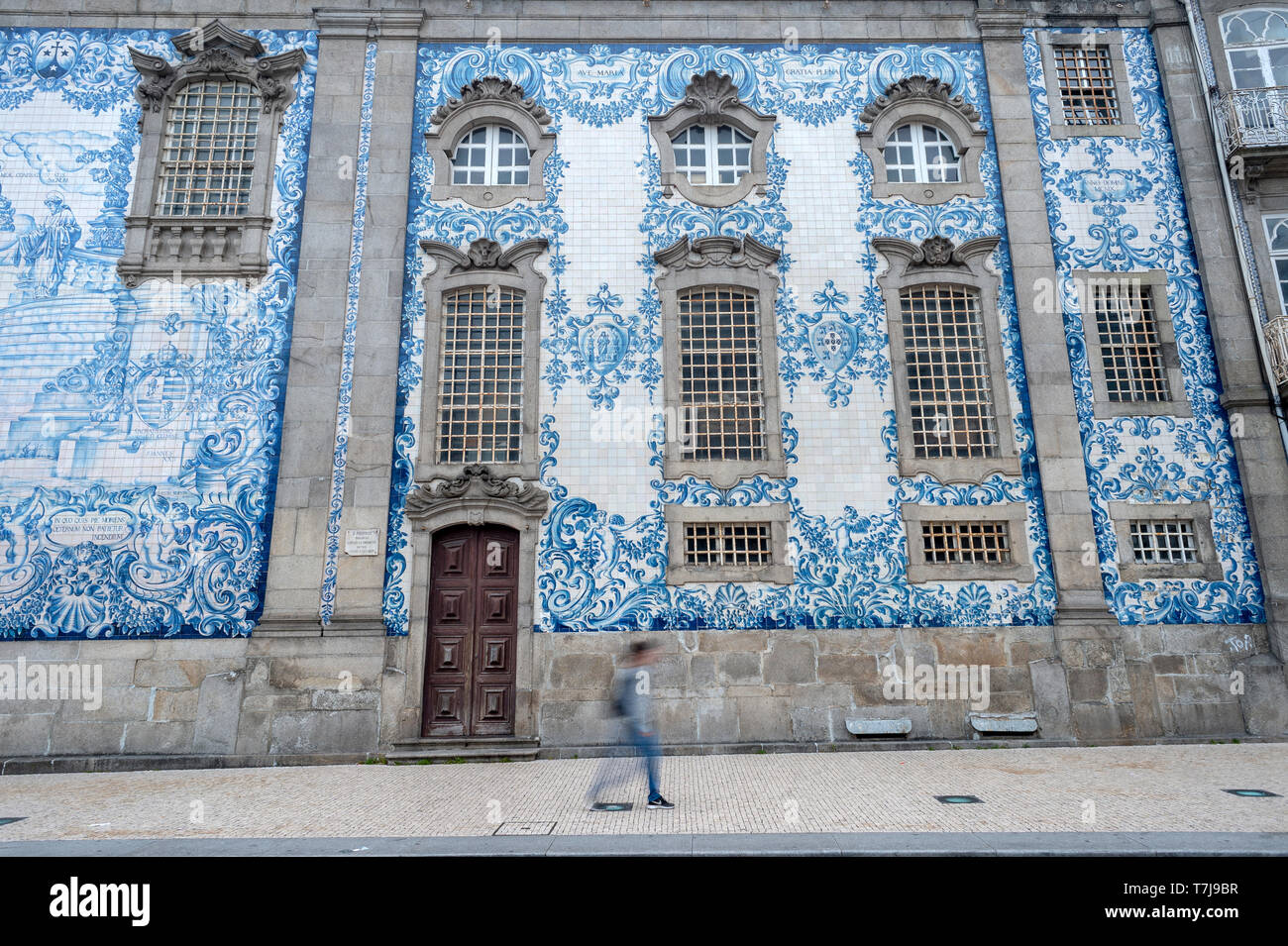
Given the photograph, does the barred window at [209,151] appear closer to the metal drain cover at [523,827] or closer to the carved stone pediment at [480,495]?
the carved stone pediment at [480,495]

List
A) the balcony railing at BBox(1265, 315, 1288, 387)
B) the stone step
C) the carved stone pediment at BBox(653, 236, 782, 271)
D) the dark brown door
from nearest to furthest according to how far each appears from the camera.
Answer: the stone step
the dark brown door
the balcony railing at BBox(1265, 315, 1288, 387)
the carved stone pediment at BBox(653, 236, 782, 271)

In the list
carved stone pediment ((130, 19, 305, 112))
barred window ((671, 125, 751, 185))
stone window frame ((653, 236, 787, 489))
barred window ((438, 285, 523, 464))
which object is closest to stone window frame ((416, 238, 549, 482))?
barred window ((438, 285, 523, 464))

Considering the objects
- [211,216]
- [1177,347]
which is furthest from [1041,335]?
[211,216]

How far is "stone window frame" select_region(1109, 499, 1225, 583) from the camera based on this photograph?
417 inches

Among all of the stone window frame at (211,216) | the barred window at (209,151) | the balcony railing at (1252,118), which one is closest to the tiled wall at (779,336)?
the stone window frame at (211,216)

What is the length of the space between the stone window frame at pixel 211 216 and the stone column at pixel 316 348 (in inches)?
23.3

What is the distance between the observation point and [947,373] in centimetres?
1125

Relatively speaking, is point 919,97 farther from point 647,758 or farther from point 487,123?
point 647,758

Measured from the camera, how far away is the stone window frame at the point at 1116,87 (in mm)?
12070

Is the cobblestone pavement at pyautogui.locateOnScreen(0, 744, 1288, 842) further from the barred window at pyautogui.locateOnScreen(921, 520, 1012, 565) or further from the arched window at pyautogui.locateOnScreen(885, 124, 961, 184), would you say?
the arched window at pyautogui.locateOnScreen(885, 124, 961, 184)

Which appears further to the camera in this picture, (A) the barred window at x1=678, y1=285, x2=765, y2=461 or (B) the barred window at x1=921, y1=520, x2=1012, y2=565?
(A) the barred window at x1=678, y1=285, x2=765, y2=461

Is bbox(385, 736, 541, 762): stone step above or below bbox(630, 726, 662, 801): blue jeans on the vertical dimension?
below

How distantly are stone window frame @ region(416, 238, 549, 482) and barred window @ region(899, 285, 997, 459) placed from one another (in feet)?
17.1

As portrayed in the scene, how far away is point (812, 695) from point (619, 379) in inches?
193
